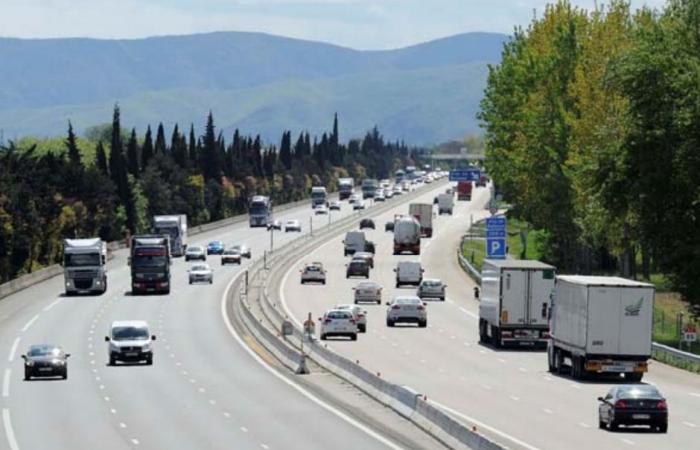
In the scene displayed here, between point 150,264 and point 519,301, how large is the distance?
47.9 m

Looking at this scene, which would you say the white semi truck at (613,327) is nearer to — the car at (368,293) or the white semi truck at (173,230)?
the car at (368,293)

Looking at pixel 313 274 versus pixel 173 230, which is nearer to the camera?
pixel 313 274

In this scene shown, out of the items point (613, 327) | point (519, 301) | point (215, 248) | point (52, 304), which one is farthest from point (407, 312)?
point (215, 248)

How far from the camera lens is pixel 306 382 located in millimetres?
67500

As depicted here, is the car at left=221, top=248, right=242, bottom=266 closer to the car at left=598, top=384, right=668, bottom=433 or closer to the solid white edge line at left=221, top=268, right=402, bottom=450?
the solid white edge line at left=221, top=268, right=402, bottom=450

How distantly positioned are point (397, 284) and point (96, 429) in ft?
249

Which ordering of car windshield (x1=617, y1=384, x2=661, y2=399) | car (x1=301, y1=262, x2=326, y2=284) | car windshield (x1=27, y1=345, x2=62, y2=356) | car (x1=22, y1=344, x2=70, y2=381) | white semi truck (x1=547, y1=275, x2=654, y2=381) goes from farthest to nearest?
1. car (x1=301, y1=262, x2=326, y2=284)
2. car windshield (x1=27, y1=345, x2=62, y2=356)
3. car (x1=22, y1=344, x2=70, y2=381)
4. white semi truck (x1=547, y1=275, x2=654, y2=381)
5. car windshield (x1=617, y1=384, x2=661, y2=399)

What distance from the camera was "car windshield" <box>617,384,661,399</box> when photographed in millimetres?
47562

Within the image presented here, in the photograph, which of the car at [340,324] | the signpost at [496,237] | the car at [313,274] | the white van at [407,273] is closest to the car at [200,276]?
the car at [313,274]

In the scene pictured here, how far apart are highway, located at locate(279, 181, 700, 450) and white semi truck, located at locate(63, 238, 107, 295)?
39.7 ft

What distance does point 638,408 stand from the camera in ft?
157

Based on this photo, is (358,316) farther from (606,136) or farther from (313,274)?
(313,274)

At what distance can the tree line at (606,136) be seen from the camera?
8606cm

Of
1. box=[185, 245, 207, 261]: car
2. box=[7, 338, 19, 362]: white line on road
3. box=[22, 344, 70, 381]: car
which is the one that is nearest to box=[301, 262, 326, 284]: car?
box=[185, 245, 207, 261]: car
